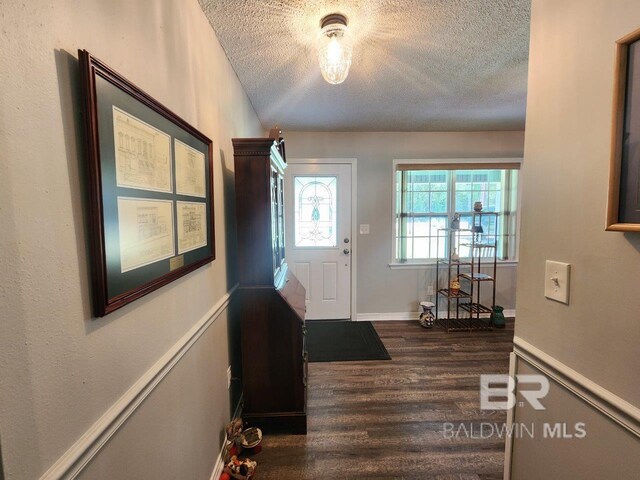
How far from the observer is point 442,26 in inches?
62.5

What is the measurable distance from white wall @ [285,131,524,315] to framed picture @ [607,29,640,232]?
2895 millimetres

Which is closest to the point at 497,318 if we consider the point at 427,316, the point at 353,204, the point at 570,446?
the point at 427,316

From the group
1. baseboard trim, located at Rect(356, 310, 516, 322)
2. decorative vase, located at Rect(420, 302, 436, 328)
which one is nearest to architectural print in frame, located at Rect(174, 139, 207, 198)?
baseboard trim, located at Rect(356, 310, 516, 322)

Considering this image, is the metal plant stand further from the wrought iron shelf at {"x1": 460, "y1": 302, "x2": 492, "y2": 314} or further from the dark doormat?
the dark doormat

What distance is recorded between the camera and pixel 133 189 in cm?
82

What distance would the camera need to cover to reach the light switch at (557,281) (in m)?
0.91

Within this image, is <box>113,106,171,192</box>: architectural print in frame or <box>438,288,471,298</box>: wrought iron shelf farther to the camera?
<box>438,288,471,298</box>: wrought iron shelf

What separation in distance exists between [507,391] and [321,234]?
238 cm

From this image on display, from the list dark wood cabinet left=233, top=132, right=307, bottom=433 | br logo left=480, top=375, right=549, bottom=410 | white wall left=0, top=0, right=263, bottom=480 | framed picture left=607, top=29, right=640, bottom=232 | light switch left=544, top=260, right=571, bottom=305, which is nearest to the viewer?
white wall left=0, top=0, right=263, bottom=480

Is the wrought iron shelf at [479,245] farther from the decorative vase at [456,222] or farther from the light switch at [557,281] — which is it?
the light switch at [557,281]

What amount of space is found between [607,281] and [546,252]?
0.71 feet

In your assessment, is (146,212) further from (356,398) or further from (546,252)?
(356,398)

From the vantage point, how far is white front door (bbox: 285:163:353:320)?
3551 millimetres

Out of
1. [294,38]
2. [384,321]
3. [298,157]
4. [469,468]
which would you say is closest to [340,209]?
[298,157]
